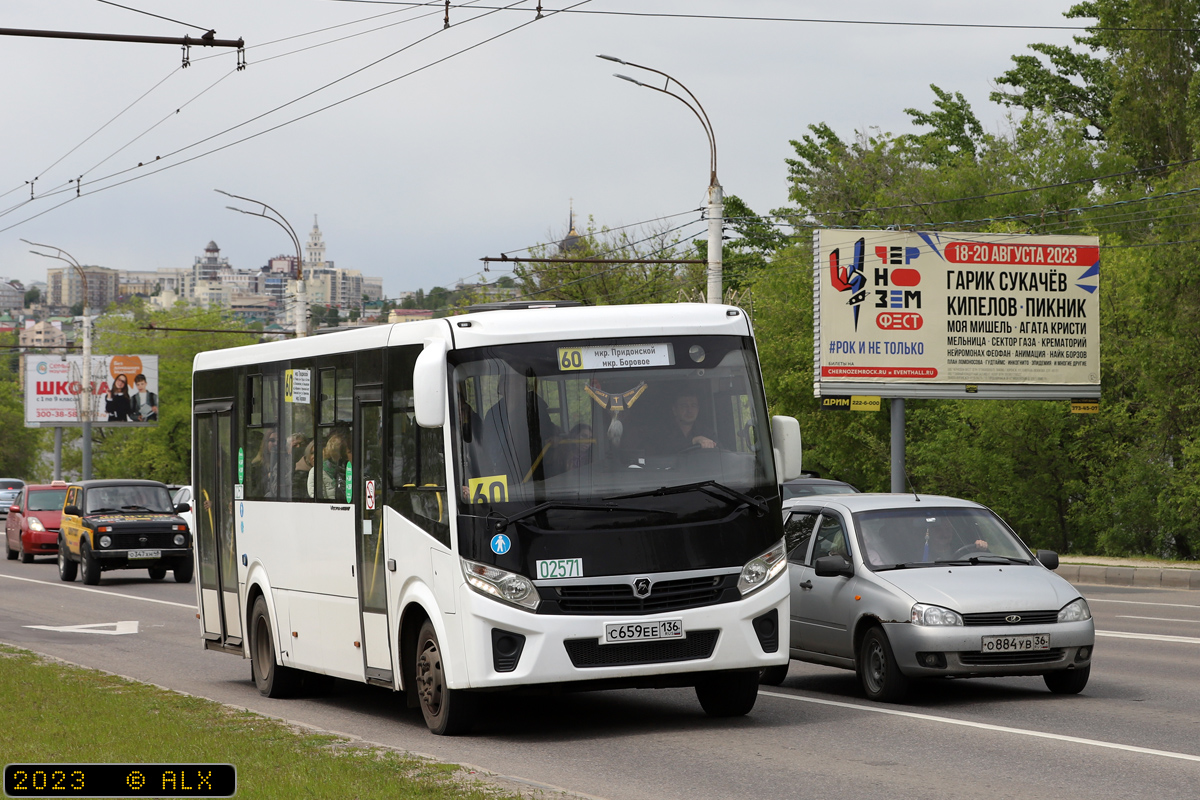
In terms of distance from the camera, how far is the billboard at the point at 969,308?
35031 millimetres

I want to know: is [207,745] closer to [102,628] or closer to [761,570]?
[761,570]

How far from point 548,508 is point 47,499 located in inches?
1158

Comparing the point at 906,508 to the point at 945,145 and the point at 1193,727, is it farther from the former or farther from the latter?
the point at 945,145

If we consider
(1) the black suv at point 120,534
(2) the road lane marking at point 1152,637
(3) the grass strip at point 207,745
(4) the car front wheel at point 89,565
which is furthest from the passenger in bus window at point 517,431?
(4) the car front wheel at point 89,565

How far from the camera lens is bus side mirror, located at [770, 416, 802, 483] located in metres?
10.8

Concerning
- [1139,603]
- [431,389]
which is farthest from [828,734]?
[1139,603]

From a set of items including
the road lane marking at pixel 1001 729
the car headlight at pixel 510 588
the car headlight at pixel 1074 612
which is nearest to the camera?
the road lane marking at pixel 1001 729

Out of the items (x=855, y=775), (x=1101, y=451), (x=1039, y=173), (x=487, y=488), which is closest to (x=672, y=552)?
(x=487, y=488)

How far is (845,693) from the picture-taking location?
12.8 m

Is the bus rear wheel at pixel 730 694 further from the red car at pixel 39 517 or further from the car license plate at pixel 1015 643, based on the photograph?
the red car at pixel 39 517

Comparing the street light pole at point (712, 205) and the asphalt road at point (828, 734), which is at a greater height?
the street light pole at point (712, 205)

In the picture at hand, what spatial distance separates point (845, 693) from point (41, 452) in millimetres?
131956

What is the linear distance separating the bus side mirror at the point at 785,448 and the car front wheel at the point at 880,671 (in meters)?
1.81

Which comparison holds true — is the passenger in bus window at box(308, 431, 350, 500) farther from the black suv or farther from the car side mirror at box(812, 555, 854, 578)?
the black suv
